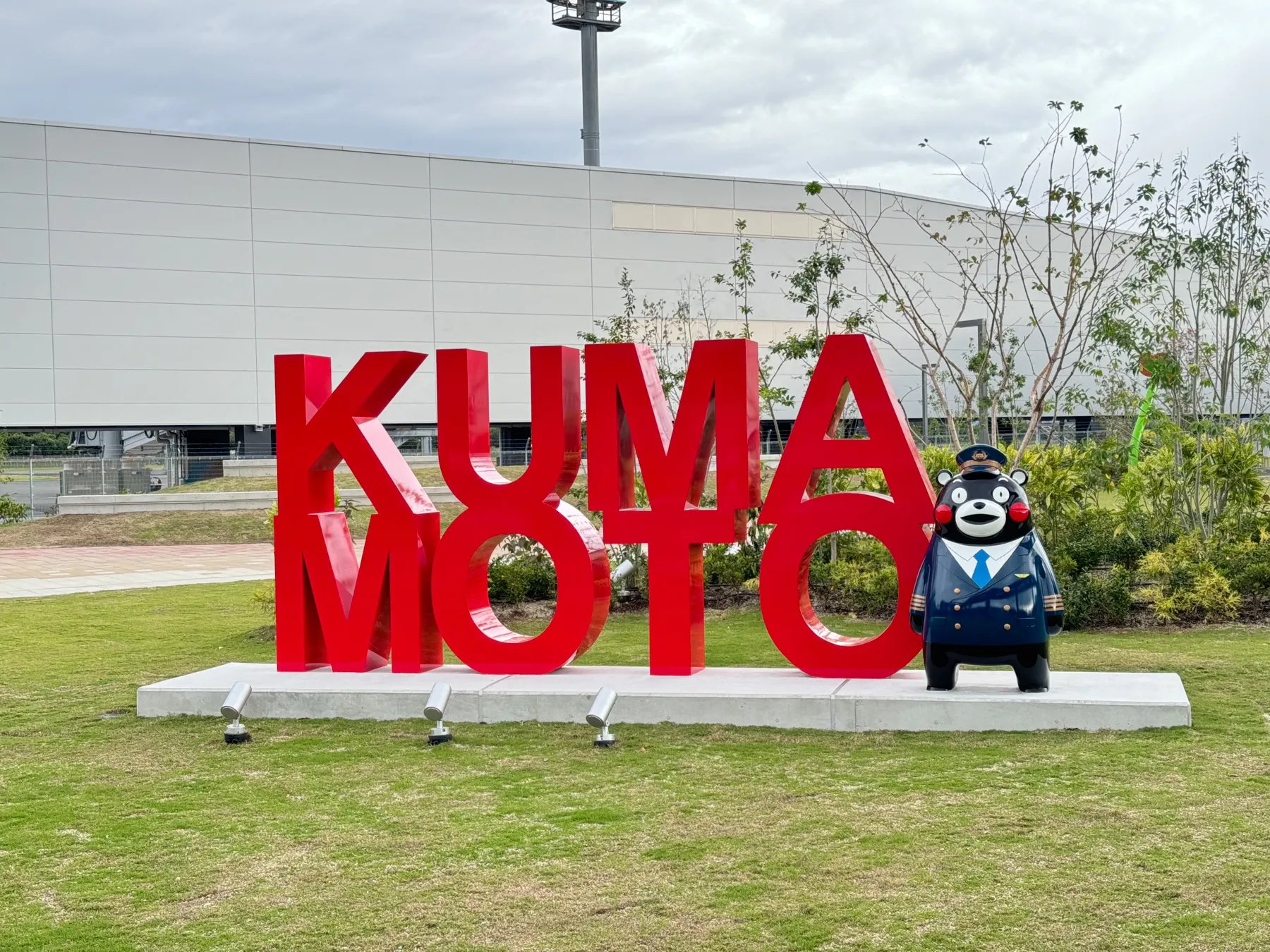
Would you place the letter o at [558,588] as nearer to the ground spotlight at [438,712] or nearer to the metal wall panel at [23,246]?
the ground spotlight at [438,712]

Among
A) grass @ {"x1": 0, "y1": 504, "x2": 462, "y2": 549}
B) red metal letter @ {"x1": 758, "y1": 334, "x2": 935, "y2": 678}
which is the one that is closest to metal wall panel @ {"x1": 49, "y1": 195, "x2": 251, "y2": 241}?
grass @ {"x1": 0, "y1": 504, "x2": 462, "y2": 549}

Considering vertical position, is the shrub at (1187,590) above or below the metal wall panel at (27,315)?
below

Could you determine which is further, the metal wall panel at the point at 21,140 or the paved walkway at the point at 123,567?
the metal wall panel at the point at 21,140

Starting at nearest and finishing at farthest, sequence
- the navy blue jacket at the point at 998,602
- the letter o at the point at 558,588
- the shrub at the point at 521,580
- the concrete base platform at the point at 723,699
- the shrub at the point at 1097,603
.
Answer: the concrete base platform at the point at 723,699 < the navy blue jacket at the point at 998,602 < the letter o at the point at 558,588 < the shrub at the point at 1097,603 < the shrub at the point at 521,580

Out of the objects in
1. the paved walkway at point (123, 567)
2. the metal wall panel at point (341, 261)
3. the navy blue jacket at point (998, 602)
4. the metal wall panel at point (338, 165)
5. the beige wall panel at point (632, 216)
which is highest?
the metal wall panel at point (338, 165)

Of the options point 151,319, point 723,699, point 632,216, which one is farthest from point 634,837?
point 632,216

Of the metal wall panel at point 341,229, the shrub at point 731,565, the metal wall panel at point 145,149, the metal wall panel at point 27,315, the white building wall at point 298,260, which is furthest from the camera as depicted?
the metal wall panel at point 341,229

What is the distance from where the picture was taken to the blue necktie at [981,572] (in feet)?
26.7

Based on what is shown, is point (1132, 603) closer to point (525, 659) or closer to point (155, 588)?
point (525, 659)

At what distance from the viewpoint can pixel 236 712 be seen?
8.16m

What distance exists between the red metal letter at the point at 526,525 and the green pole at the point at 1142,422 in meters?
9.11

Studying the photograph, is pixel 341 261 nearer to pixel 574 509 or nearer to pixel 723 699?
pixel 574 509

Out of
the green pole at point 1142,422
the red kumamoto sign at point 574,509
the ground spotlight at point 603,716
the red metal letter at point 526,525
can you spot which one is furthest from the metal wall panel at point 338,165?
the ground spotlight at point 603,716

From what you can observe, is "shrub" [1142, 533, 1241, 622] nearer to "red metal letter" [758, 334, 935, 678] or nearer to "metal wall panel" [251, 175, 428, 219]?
"red metal letter" [758, 334, 935, 678]
